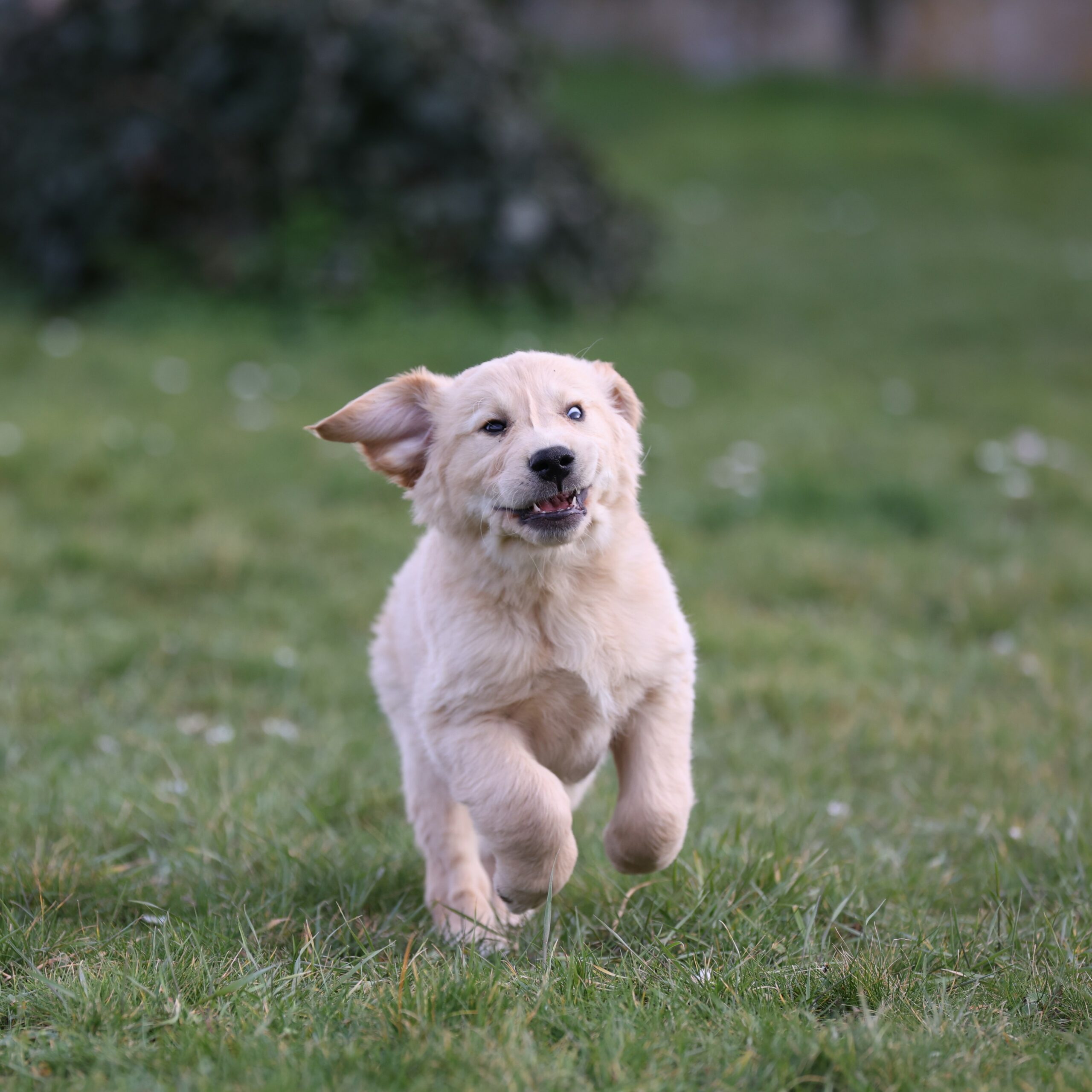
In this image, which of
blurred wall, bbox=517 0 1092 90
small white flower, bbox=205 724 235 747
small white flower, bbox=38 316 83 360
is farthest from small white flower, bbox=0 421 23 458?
blurred wall, bbox=517 0 1092 90

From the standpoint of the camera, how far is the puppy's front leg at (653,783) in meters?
2.62

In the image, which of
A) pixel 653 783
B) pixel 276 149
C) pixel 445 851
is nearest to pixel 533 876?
pixel 653 783

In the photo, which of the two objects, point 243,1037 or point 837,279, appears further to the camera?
point 837,279

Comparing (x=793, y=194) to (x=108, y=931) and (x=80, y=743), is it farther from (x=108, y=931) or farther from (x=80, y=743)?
(x=108, y=931)

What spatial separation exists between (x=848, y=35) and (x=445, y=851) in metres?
20.7

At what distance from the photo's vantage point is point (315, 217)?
863 centimetres

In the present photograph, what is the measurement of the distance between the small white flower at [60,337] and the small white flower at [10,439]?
1311 millimetres

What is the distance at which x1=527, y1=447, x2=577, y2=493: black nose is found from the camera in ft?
8.31

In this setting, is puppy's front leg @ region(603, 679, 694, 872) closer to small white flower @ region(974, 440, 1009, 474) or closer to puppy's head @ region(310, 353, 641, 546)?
puppy's head @ region(310, 353, 641, 546)

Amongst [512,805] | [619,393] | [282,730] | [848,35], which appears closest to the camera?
[512,805]

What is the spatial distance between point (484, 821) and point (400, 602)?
761 millimetres

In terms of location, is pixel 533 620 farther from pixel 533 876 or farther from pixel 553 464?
pixel 533 876

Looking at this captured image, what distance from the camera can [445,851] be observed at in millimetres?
2977

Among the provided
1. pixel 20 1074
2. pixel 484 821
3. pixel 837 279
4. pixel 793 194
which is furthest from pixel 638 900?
pixel 793 194
